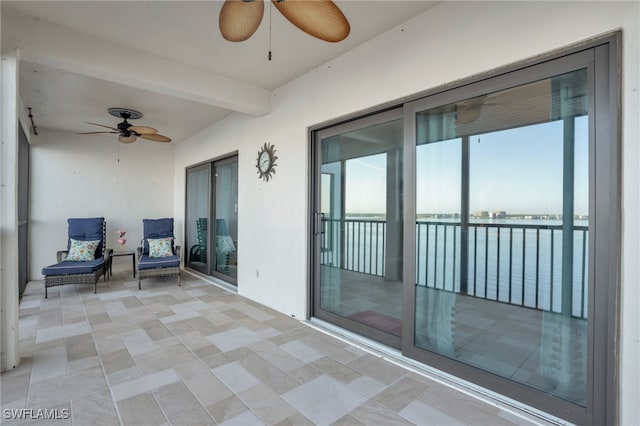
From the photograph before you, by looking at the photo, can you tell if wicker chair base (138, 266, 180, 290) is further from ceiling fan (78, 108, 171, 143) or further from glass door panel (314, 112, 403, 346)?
glass door panel (314, 112, 403, 346)

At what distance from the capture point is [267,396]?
6.66 ft

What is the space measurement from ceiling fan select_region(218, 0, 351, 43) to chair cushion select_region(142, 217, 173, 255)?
16.4 ft

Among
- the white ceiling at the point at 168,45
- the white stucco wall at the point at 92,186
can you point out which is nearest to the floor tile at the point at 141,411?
the white ceiling at the point at 168,45

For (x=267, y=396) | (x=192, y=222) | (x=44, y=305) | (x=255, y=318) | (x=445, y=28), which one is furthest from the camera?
(x=192, y=222)

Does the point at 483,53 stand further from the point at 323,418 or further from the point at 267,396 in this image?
the point at 267,396

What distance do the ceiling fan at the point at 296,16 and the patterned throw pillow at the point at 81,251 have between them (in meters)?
4.92

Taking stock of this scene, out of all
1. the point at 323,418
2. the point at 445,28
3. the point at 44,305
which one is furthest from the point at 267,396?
the point at 44,305

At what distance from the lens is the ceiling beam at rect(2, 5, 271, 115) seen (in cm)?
244

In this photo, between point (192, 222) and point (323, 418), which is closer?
point (323, 418)

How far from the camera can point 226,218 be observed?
522 centimetres

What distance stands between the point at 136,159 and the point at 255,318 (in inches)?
189

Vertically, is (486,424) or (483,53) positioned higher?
(483,53)

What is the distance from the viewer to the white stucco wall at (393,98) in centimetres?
154

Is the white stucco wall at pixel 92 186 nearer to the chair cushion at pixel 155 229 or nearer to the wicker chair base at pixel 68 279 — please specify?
the chair cushion at pixel 155 229
